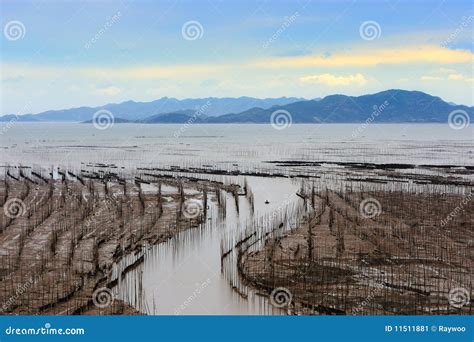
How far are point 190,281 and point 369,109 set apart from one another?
156m

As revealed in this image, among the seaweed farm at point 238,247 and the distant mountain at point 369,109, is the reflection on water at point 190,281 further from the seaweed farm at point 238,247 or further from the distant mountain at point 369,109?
the distant mountain at point 369,109

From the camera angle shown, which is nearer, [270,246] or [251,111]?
[270,246]

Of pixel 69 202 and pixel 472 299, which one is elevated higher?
pixel 69 202

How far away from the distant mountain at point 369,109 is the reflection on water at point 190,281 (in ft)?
474

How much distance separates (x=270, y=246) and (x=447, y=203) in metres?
9.19

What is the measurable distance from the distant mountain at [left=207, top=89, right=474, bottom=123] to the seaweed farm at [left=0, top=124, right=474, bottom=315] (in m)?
137

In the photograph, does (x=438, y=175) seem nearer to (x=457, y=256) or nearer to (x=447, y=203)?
(x=447, y=203)

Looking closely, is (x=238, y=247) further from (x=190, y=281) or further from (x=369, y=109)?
(x=369, y=109)

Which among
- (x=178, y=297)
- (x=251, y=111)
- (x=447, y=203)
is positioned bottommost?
(x=178, y=297)

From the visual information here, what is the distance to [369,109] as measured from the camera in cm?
16200

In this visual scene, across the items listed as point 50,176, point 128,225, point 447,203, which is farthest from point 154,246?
point 50,176

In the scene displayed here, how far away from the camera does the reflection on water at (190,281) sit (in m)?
11.4

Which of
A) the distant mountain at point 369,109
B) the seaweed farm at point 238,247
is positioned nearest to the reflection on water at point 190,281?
the seaweed farm at point 238,247

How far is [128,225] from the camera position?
57.9 feet
